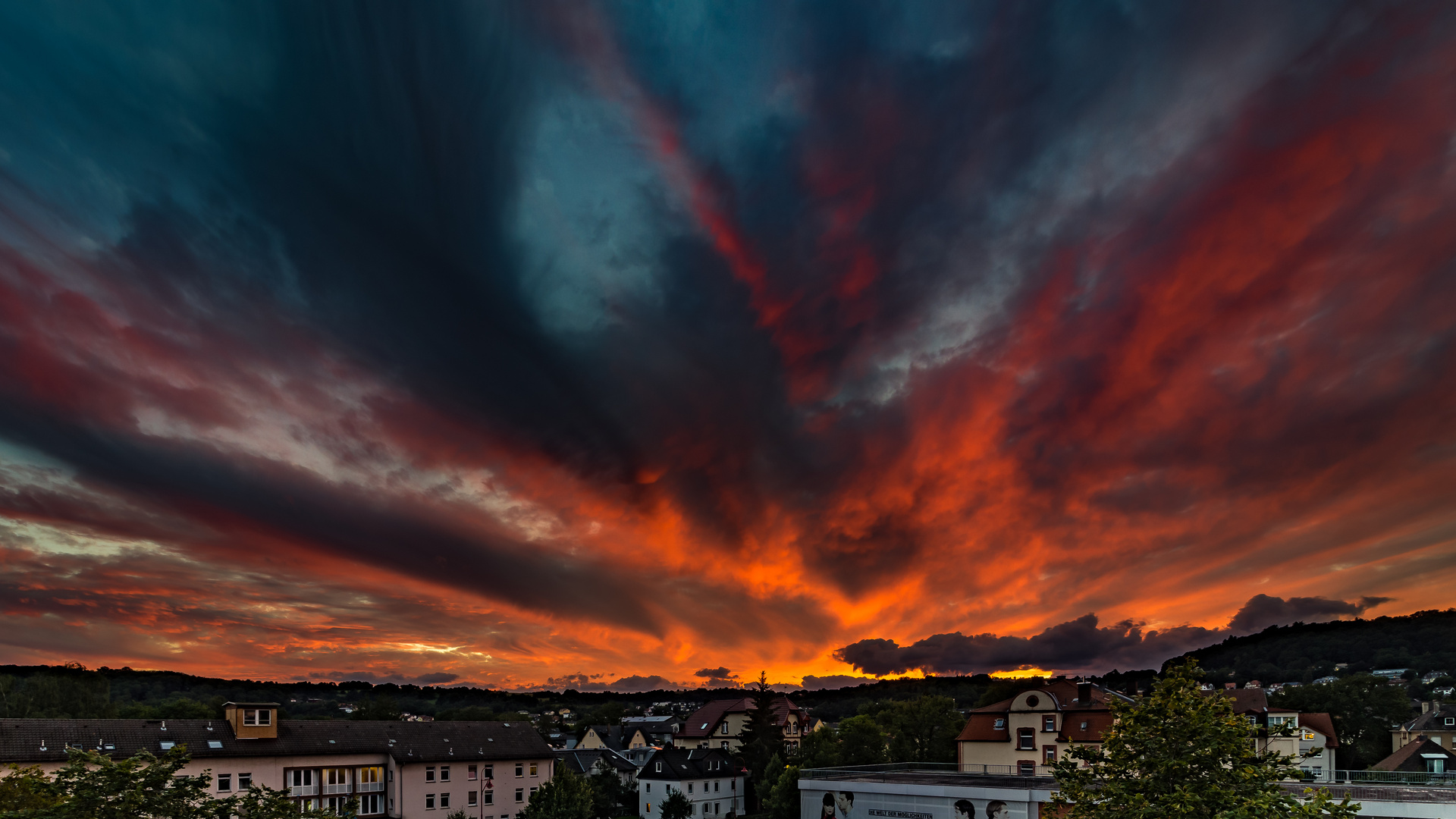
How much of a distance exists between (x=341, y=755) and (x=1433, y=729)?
119 m

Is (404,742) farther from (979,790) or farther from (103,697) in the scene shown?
(103,697)

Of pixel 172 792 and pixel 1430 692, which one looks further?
pixel 1430 692

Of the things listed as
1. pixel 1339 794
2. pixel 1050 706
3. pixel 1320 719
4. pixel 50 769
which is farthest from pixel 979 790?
pixel 50 769

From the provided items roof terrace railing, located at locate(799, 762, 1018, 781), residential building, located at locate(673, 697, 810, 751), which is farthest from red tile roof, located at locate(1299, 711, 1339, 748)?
residential building, located at locate(673, 697, 810, 751)

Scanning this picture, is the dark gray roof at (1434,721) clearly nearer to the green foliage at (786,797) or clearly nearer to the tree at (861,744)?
the tree at (861,744)

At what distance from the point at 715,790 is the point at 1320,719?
58937 mm

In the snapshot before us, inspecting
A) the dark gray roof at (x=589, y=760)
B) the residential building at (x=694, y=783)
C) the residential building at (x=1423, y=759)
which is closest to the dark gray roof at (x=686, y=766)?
the residential building at (x=694, y=783)

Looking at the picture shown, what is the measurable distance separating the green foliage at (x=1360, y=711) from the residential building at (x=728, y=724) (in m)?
59.9

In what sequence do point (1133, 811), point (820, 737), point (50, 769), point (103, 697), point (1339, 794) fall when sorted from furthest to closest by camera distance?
1. point (103, 697)
2. point (820, 737)
3. point (50, 769)
4. point (1339, 794)
5. point (1133, 811)

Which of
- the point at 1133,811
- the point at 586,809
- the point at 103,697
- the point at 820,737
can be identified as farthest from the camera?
the point at 103,697

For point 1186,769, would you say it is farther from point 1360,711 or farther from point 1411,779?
point 1360,711

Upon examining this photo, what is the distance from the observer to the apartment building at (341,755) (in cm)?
5141

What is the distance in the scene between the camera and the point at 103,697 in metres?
103

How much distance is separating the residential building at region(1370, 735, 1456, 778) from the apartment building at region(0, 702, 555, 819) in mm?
76563
